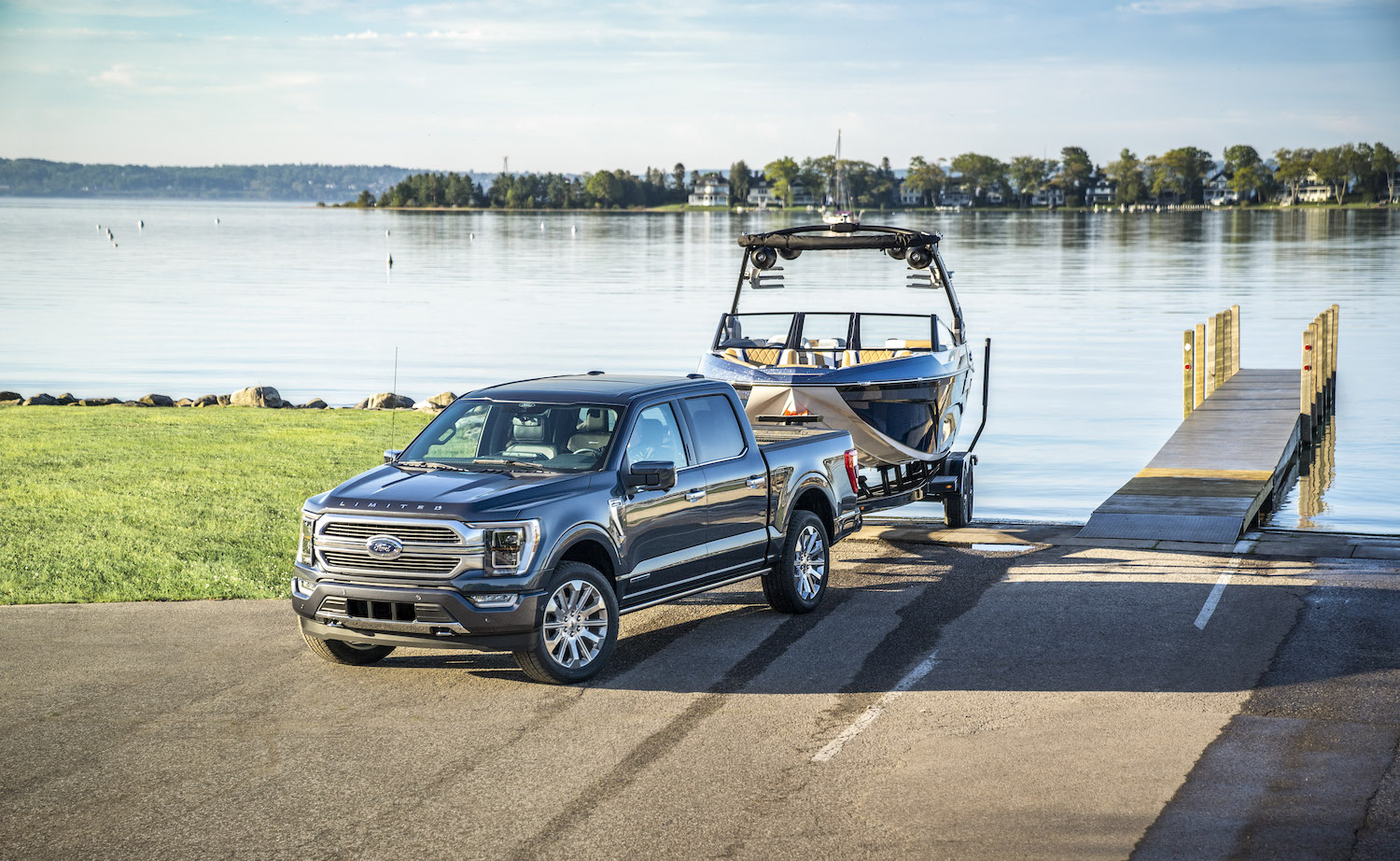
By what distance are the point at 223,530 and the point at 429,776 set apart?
7745 millimetres

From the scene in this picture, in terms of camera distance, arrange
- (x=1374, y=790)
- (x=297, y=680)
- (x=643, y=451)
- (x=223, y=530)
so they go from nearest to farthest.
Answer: (x=1374, y=790) < (x=297, y=680) < (x=643, y=451) < (x=223, y=530)

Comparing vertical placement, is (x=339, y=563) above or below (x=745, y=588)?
above

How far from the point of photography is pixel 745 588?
12.7 m

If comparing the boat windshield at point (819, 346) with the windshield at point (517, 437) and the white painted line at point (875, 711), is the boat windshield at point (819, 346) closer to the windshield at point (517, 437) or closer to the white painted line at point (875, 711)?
the windshield at point (517, 437)

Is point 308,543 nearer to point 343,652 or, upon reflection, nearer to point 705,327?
point 343,652

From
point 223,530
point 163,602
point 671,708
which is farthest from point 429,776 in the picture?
point 223,530

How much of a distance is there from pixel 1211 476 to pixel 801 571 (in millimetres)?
8008

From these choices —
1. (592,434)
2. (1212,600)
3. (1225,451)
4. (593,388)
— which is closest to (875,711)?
(592,434)

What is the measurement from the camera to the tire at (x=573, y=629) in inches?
363

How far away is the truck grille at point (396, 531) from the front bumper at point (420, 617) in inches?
11.7

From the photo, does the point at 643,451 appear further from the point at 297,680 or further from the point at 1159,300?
the point at 1159,300

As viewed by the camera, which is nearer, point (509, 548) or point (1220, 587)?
point (509, 548)

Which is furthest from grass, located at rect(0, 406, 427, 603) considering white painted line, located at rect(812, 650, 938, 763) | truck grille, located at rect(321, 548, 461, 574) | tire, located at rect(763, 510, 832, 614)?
white painted line, located at rect(812, 650, 938, 763)

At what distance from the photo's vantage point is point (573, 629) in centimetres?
948
